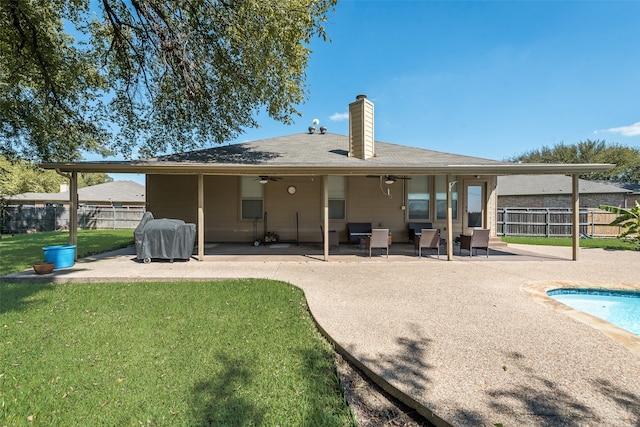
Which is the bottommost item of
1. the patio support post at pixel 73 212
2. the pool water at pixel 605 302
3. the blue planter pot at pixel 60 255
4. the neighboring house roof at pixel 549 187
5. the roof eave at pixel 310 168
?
the pool water at pixel 605 302

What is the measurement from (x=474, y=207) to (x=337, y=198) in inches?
210

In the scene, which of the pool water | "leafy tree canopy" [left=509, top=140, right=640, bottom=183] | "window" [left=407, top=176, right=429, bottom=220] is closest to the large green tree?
"window" [left=407, top=176, right=429, bottom=220]

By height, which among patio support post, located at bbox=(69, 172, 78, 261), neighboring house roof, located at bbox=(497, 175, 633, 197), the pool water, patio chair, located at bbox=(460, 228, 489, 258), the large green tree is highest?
the large green tree

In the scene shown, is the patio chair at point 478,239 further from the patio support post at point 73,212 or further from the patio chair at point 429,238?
the patio support post at point 73,212

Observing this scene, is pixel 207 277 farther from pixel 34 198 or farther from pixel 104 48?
pixel 34 198

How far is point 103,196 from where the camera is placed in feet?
84.3

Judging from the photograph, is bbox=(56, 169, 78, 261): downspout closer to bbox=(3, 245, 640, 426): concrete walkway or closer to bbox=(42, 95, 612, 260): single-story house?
bbox=(3, 245, 640, 426): concrete walkway

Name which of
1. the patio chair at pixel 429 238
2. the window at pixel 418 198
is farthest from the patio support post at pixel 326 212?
the window at pixel 418 198

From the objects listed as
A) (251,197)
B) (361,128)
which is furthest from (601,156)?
(251,197)

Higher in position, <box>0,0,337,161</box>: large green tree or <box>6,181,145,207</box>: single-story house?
<box>0,0,337,161</box>: large green tree

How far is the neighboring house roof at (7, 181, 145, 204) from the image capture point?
25219 millimetres

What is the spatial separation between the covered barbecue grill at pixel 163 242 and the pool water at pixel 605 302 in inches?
327

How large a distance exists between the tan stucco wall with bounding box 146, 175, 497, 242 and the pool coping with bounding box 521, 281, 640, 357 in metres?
5.50

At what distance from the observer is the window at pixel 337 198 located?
1088 cm
